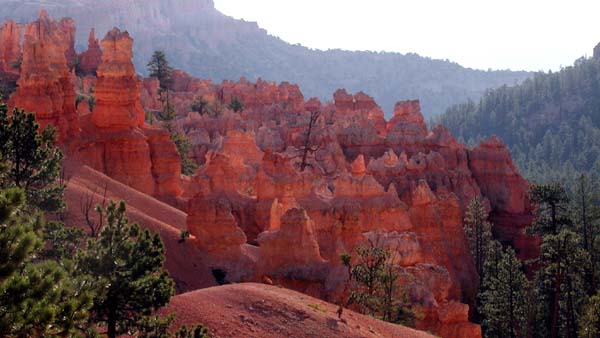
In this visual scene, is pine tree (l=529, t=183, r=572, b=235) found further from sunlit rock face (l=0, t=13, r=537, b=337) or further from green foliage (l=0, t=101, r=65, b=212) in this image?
green foliage (l=0, t=101, r=65, b=212)

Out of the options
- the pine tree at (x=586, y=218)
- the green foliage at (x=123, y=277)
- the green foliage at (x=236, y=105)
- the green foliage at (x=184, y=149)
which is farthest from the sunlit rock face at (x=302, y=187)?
the green foliage at (x=236, y=105)

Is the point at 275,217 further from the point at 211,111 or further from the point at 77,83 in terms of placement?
the point at 211,111

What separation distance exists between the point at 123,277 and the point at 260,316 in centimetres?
431

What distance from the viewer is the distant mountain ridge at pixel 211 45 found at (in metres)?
146

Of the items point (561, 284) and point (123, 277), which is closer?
point (123, 277)

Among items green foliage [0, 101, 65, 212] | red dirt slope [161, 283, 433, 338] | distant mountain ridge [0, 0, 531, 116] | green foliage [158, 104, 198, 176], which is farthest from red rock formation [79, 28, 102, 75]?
distant mountain ridge [0, 0, 531, 116]

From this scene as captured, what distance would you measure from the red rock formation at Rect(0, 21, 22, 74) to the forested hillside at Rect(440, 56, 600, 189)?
54720mm

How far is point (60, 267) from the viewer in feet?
35.1

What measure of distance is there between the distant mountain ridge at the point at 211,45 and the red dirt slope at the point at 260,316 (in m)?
125

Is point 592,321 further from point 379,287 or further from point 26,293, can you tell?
point 26,293

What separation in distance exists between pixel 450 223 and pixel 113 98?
18.7 metres

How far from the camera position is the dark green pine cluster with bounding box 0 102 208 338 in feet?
29.9

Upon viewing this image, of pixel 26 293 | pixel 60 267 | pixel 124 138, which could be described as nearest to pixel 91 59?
pixel 124 138

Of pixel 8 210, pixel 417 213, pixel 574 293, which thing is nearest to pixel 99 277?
pixel 8 210
